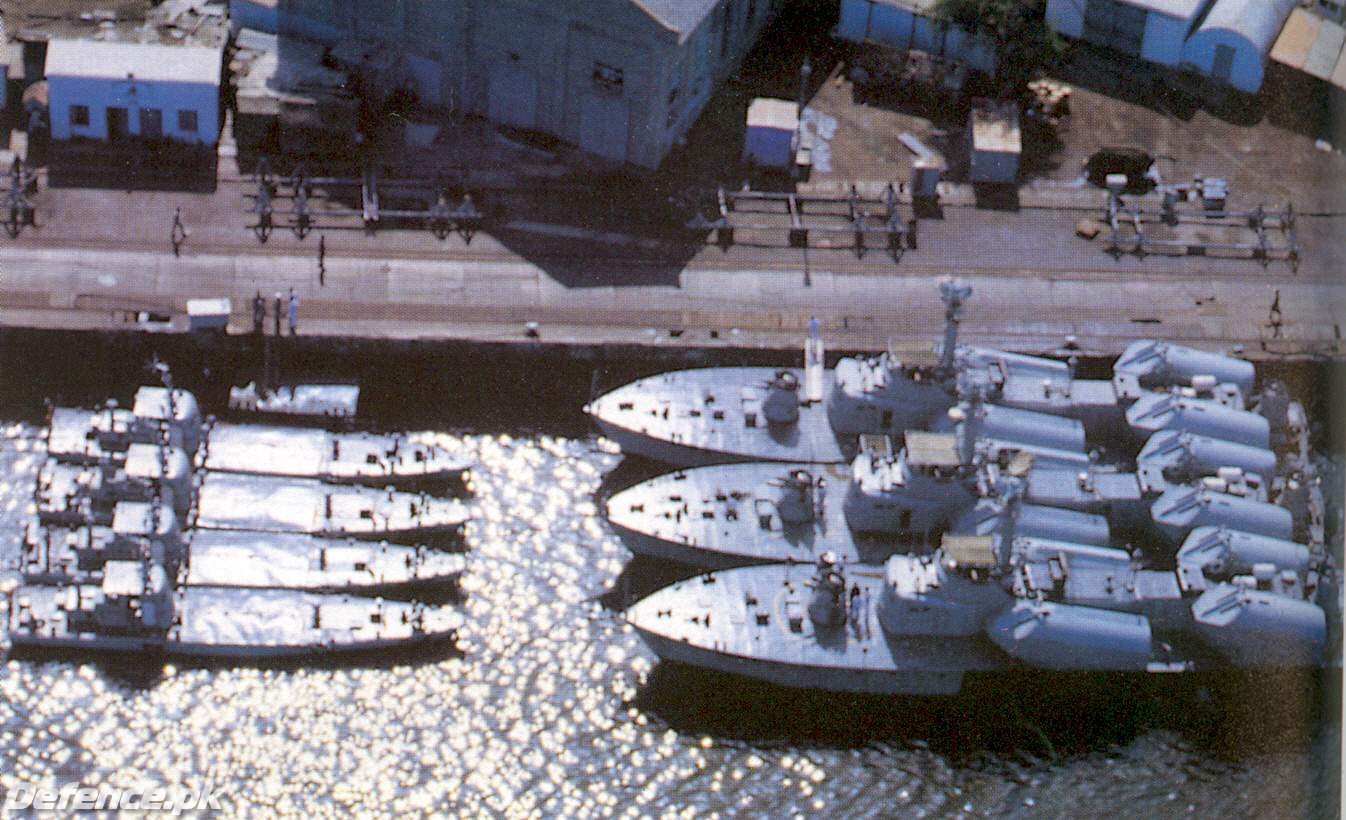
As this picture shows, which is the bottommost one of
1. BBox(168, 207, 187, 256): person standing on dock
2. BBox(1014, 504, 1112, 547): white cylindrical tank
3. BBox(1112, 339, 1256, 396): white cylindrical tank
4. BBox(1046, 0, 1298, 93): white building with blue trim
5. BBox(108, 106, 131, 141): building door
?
BBox(1014, 504, 1112, 547): white cylindrical tank

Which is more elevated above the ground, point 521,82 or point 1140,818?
point 521,82

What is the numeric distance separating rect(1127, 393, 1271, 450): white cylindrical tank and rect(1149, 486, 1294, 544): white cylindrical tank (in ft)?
13.5

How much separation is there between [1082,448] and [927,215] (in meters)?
18.4

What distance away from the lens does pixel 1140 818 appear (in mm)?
97562

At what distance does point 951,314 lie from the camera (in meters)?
102

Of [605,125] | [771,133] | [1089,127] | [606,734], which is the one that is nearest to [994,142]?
[1089,127]

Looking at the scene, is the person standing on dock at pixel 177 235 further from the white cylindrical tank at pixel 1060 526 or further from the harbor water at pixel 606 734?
the white cylindrical tank at pixel 1060 526

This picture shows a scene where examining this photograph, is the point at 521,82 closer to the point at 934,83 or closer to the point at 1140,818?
the point at 934,83

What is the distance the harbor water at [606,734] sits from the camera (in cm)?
9688

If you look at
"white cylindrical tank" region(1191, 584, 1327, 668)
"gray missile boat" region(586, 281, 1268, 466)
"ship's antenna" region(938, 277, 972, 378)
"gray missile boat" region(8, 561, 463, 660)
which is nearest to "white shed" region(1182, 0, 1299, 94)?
"gray missile boat" region(586, 281, 1268, 466)

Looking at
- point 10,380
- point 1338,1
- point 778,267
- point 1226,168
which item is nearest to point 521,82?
point 778,267

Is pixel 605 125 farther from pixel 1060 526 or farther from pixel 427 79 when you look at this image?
pixel 1060 526

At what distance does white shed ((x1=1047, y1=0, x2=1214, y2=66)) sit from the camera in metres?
127

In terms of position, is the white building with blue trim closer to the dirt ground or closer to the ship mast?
the dirt ground
